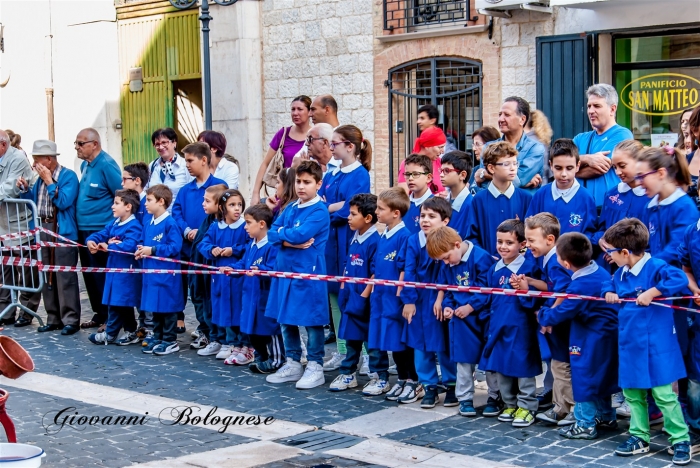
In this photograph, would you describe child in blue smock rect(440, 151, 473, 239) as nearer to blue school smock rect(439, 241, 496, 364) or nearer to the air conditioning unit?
blue school smock rect(439, 241, 496, 364)

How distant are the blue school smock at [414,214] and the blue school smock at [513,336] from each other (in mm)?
1333

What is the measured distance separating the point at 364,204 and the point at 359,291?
26.3 inches

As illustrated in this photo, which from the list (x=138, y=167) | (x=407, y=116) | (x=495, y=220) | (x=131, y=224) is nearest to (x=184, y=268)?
(x=131, y=224)

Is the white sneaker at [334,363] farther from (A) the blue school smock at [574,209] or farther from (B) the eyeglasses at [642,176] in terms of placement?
(B) the eyeglasses at [642,176]

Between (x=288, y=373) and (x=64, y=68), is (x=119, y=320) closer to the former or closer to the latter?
(x=288, y=373)

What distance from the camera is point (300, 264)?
27.8 ft

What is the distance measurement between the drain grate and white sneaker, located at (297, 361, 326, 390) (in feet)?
4.23

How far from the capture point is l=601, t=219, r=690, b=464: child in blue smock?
6.16 m

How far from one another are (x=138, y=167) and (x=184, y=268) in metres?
1.40

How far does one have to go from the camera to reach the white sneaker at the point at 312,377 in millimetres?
8312

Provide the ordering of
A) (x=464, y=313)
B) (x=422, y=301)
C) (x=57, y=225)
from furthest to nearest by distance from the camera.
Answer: (x=57, y=225) → (x=422, y=301) → (x=464, y=313)

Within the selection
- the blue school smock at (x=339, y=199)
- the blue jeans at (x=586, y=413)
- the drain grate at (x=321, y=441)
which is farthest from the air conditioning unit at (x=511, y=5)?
the drain grate at (x=321, y=441)

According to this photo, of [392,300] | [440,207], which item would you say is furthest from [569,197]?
[392,300]

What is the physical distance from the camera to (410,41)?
47.9 feet
